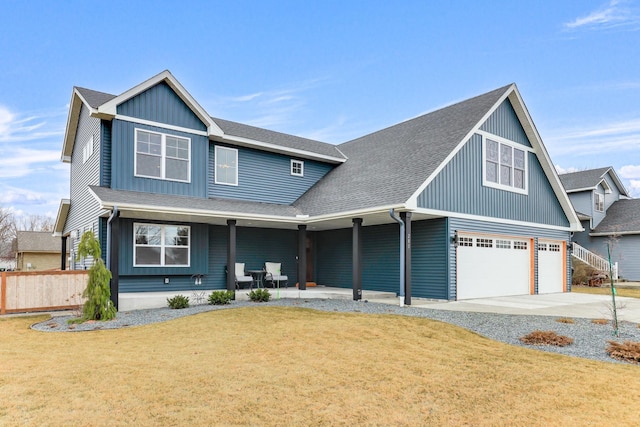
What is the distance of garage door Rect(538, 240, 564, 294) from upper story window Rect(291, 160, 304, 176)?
9.63 metres

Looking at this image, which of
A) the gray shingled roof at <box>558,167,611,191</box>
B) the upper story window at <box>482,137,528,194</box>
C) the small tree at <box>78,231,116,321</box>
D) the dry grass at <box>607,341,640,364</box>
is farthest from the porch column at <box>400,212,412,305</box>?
the gray shingled roof at <box>558,167,611,191</box>

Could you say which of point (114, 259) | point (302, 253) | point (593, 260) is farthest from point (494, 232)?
point (593, 260)

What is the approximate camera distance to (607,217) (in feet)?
88.4

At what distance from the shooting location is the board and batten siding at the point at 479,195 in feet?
42.0

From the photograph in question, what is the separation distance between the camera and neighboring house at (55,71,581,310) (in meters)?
12.4

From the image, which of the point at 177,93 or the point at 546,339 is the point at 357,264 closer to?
the point at 546,339

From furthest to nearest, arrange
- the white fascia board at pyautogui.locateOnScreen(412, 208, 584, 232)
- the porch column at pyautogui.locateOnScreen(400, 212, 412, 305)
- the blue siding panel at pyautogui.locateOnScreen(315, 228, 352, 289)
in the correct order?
the blue siding panel at pyautogui.locateOnScreen(315, 228, 352, 289) < the white fascia board at pyautogui.locateOnScreen(412, 208, 584, 232) < the porch column at pyautogui.locateOnScreen(400, 212, 412, 305)

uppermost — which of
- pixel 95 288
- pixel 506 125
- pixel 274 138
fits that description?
pixel 506 125

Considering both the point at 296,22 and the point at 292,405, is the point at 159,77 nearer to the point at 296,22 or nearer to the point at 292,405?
the point at 296,22

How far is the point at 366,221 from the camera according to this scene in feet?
46.5

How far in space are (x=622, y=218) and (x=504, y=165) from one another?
52.4ft

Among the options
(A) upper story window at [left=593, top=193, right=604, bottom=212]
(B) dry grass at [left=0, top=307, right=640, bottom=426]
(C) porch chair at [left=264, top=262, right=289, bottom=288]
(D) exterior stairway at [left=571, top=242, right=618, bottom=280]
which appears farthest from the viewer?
(A) upper story window at [left=593, top=193, right=604, bottom=212]

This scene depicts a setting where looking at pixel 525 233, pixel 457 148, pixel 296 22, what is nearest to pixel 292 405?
pixel 457 148

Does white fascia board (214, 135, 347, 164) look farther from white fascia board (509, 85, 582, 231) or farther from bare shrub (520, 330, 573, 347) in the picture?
bare shrub (520, 330, 573, 347)
